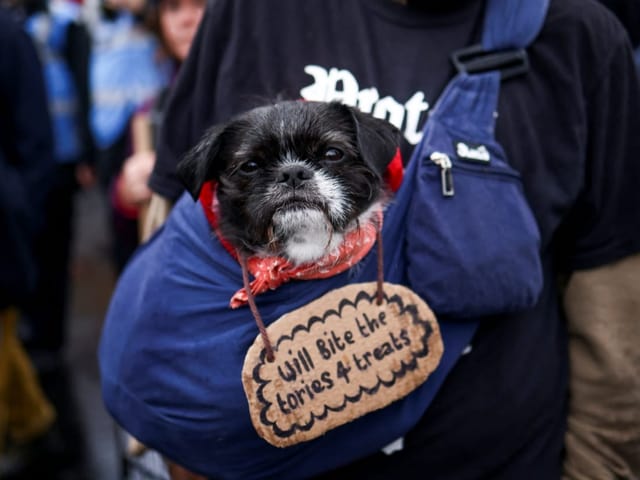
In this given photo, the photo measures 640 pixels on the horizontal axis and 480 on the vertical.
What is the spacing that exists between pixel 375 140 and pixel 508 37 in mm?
421

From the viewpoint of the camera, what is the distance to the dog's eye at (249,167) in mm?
1613

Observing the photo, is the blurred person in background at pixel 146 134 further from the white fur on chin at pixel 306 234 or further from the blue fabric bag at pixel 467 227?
the blue fabric bag at pixel 467 227

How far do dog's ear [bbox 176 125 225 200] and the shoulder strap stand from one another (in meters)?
0.57

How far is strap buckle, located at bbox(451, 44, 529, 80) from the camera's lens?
1.68 m

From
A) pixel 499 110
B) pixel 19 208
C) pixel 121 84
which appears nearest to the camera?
pixel 499 110

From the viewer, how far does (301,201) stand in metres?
1.56

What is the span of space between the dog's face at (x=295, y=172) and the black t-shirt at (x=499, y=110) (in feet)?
0.53

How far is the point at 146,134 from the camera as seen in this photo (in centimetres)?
315

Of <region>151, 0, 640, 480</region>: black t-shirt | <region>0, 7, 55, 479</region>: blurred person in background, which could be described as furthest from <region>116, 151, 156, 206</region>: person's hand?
<region>151, 0, 640, 480</region>: black t-shirt

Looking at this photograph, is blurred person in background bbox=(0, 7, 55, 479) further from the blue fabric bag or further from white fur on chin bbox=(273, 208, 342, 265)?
the blue fabric bag

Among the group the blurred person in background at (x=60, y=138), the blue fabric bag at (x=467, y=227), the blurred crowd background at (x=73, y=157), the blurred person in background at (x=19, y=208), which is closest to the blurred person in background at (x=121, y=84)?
the blurred crowd background at (x=73, y=157)

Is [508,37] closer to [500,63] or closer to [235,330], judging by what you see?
[500,63]

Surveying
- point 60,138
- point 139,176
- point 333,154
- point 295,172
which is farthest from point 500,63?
point 60,138

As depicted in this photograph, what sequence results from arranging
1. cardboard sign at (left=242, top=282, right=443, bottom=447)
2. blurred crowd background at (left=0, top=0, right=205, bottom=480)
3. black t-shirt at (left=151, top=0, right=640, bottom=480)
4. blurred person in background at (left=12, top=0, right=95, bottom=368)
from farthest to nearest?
blurred person in background at (left=12, top=0, right=95, bottom=368)
blurred crowd background at (left=0, top=0, right=205, bottom=480)
black t-shirt at (left=151, top=0, right=640, bottom=480)
cardboard sign at (left=242, top=282, right=443, bottom=447)
